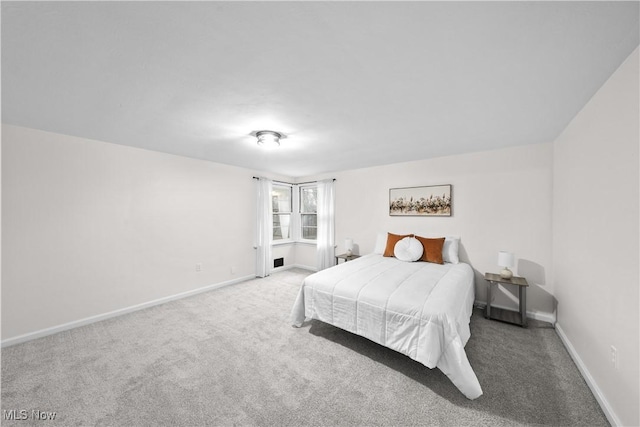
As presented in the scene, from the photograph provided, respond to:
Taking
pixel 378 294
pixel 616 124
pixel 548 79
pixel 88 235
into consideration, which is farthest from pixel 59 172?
pixel 616 124

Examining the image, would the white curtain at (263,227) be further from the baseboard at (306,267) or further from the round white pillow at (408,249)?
the round white pillow at (408,249)

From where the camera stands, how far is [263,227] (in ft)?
15.5

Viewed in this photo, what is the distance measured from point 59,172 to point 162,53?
2491mm

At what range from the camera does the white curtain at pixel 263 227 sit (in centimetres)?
467

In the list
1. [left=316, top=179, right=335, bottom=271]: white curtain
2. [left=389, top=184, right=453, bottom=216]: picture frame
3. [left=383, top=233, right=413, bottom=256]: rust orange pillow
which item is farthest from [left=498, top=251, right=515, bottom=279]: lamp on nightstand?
[left=316, top=179, right=335, bottom=271]: white curtain

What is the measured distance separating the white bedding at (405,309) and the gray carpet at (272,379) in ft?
0.74

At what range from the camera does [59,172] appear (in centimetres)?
257

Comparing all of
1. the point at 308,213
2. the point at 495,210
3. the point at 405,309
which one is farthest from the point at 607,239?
the point at 308,213

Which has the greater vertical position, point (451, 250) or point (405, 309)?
point (451, 250)

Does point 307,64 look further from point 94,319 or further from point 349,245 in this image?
point 94,319

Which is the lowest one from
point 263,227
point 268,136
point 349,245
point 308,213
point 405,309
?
point 405,309

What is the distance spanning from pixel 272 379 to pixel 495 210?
348 centimetres

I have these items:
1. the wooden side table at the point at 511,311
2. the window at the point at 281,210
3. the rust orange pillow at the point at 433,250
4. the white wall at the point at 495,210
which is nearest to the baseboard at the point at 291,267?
the window at the point at 281,210

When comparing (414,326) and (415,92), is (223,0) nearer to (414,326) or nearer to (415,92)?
(415,92)
